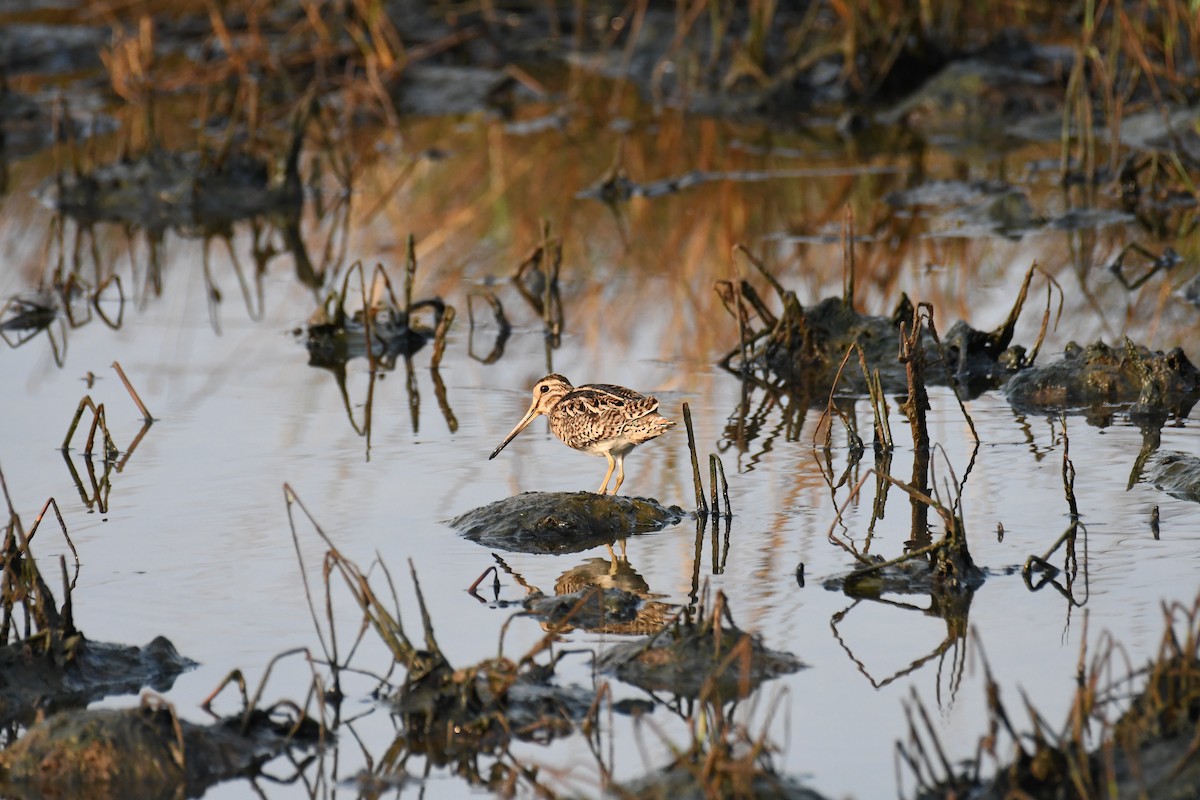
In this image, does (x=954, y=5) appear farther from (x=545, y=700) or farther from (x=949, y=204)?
(x=545, y=700)

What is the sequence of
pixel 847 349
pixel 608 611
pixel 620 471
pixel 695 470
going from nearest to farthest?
pixel 608 611 < pixel 695 470 < pixel 620 471 < pixel 847 349

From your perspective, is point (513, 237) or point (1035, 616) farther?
point (513, 237)

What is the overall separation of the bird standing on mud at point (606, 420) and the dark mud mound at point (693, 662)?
156cm

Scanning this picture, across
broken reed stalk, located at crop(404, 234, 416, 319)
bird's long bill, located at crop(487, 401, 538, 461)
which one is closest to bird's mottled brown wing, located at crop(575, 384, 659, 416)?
bird's long bill, located at crop(487, 401, 538, 461)

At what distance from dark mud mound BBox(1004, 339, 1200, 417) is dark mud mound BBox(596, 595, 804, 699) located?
10.1 ft

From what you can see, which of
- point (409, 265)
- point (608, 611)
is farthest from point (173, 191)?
point (608, 611)

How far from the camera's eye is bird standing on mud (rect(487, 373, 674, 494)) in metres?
6.31

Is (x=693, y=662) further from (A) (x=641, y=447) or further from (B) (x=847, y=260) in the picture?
(B) (x=847, y=260)

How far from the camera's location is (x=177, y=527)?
6.23 m

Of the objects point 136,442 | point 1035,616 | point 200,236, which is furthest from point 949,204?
point 1035,616

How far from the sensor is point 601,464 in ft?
23.5

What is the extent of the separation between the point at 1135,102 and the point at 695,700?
10.6 metres

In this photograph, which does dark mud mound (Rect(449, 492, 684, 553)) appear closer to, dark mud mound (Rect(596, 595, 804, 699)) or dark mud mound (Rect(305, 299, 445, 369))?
dark mud mound (Rect(596, 595, 804, 699))

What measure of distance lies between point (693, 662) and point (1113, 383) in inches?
137
